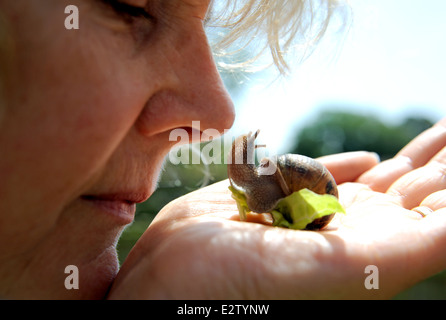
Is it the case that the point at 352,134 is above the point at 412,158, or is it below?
below

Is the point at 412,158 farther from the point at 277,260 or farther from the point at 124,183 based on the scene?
the point at 124,183

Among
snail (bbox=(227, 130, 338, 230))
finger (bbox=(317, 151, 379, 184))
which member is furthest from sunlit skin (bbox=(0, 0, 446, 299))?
finger (bbox=(317, 151, 379, 184))

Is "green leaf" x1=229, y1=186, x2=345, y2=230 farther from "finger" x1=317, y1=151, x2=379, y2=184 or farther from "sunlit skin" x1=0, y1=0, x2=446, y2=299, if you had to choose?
"finger" x1=317, y1=151, x2=379, y2=184

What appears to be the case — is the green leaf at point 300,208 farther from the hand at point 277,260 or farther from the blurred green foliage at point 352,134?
the blurred green foliage at point 352,134

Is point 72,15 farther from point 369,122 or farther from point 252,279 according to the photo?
point 369,122

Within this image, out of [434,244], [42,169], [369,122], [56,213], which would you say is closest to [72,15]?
[42,169]

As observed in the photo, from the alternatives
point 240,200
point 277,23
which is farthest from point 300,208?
point 277,23
